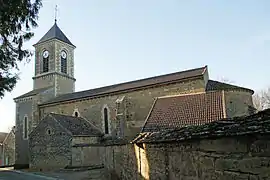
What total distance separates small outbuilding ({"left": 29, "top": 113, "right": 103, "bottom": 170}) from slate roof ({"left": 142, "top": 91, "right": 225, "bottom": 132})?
5.92 metres

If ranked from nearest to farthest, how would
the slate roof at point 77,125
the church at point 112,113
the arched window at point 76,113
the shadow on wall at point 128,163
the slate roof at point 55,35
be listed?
the shadow on wall at point 128,163 → the church at point 112,113 → the slate roof at point 77,125 → the arched window at point 76,113 → the slate roof at point 55,35

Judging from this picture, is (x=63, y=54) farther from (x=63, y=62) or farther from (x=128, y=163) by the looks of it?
(x=128, y=163)

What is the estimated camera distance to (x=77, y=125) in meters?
25.5

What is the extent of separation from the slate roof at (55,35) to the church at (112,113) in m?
6.81

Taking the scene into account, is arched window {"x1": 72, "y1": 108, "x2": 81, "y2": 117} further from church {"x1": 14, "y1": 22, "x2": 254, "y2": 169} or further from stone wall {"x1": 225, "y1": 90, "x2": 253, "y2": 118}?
stone wall {"x1": 225, "y1": 90, "x2": 253, "y2": 118}

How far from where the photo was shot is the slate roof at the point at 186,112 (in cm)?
1814

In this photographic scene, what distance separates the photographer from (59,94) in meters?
34.5

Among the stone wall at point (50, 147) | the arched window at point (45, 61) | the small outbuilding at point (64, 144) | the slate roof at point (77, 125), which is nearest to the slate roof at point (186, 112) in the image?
the small outbuilding at point (64, 144)

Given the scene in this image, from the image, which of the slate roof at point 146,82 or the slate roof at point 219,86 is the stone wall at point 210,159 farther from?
the slate roof at point 146,82

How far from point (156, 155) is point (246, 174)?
3.26m

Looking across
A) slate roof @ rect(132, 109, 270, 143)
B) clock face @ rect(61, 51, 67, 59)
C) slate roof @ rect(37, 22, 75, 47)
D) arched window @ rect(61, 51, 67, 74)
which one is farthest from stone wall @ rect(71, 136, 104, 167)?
slate roof @ rect(132, 109, 270, 143)

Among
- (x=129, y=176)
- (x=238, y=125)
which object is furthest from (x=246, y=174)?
(x=129, y=176)

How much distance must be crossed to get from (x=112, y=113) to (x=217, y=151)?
2306 centimetres

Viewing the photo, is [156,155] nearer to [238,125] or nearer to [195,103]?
[238,125]
